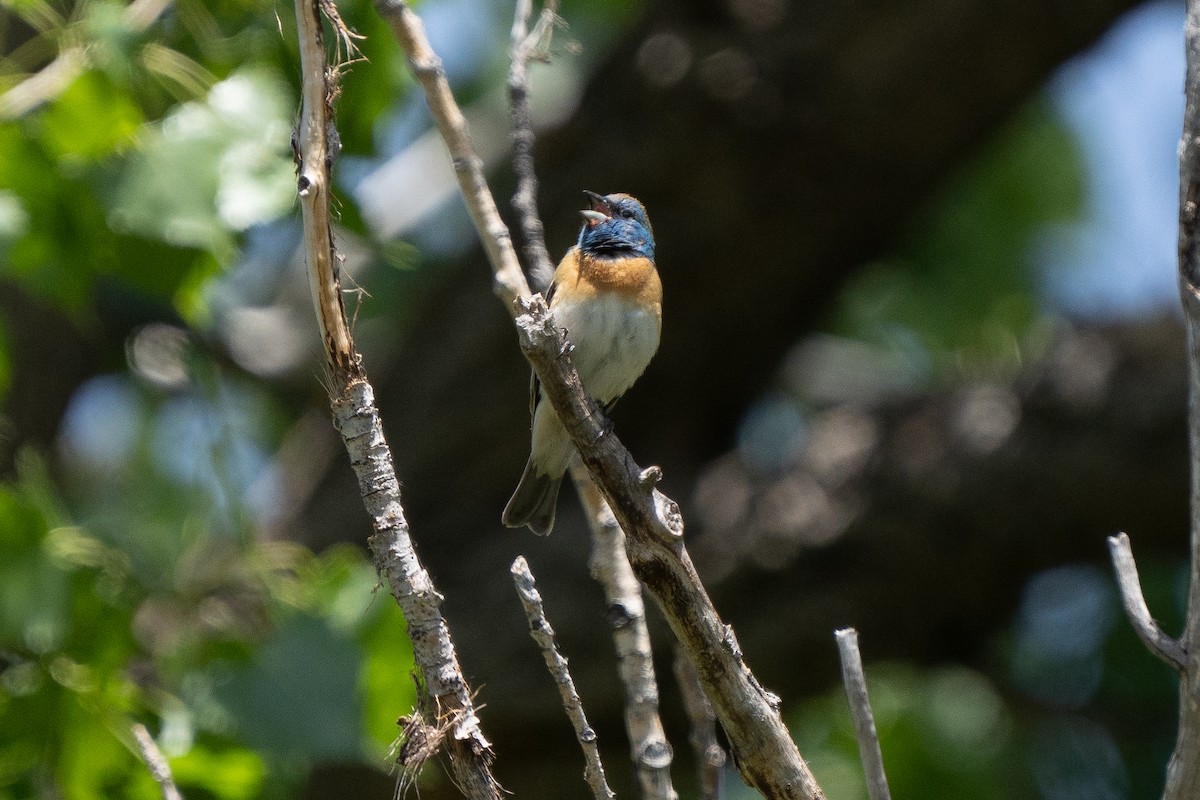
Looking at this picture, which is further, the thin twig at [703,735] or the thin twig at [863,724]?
the thin twig at [703,735]

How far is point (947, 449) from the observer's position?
6117 mm

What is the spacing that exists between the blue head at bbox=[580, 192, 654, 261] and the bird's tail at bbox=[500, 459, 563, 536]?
829 millimetres

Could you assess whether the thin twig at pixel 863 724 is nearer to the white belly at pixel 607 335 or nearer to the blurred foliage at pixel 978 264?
the white belly at pixel 607 335

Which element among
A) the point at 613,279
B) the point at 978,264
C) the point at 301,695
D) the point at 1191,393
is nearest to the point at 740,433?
the point at 978,264

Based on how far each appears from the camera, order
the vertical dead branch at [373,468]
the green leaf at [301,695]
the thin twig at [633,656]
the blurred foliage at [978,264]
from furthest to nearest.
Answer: the blurred foliage at [978,264] → the green leaf at [301,695] → the thin twig at [633,656] → the vertical dead branch at [373,468]

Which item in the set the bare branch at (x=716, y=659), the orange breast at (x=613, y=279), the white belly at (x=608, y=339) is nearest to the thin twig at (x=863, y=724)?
the bare branch at (x=716, y=659)

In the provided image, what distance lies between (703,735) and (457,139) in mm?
1437

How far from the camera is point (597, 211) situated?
199 inches

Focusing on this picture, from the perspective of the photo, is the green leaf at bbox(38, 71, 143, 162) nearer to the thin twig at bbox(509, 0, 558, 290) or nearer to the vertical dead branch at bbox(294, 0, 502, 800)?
the thin twig at bbox(509, 0, 558, 290)

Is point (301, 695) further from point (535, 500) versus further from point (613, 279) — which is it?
point (613, 279)

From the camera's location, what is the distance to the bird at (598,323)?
4426mm

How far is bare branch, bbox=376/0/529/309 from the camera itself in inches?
114

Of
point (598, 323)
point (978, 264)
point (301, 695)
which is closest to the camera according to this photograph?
point (301, 695)

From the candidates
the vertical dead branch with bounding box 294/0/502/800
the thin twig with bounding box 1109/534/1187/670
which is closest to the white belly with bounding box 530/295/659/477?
the vertical dead branch with bounding box 294/0/502/800
